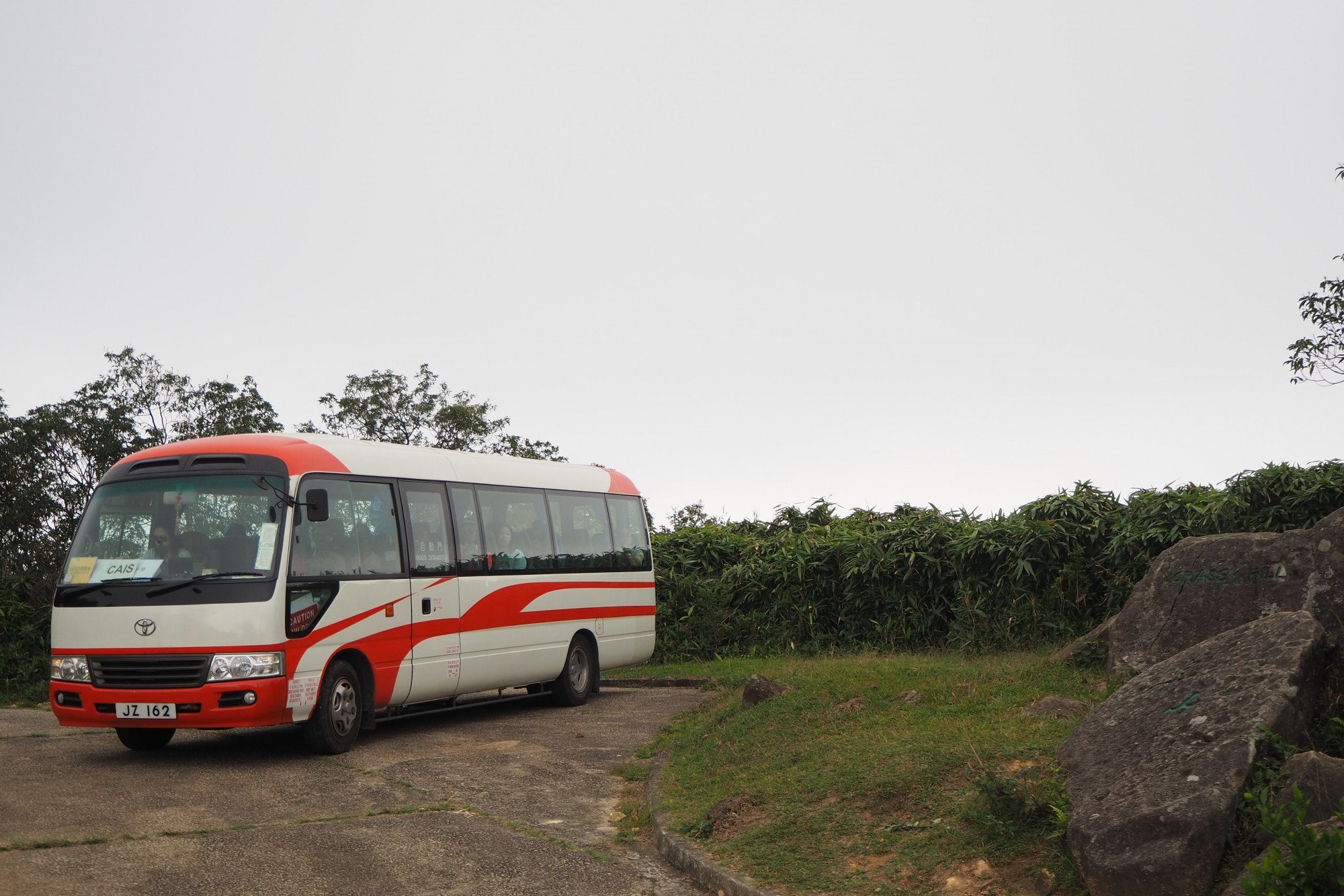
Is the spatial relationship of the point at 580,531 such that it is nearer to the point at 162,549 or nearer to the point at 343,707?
the point at 343,707

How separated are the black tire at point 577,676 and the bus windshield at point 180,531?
5.37 meters

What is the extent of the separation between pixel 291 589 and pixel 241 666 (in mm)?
782

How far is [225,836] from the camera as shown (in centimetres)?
747

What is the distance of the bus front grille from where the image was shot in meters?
10.0

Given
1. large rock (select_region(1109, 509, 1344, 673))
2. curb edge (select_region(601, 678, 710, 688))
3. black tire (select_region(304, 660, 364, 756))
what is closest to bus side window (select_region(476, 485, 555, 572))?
black tire (select_region(304, 660, 364, 756))

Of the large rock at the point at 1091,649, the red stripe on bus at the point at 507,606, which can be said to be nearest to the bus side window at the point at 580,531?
the red stripe on bus at the point at 507,606

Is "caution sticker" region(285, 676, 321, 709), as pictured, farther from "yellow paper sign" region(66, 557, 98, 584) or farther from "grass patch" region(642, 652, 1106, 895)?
"grass patch" region(642, 652, 1106, 895)

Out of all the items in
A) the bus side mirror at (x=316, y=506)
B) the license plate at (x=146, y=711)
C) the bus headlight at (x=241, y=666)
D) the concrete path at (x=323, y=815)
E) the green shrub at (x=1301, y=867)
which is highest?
the bus side mirror at (x=316, y=506)

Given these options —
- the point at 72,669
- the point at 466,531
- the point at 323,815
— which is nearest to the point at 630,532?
the point at 466,531

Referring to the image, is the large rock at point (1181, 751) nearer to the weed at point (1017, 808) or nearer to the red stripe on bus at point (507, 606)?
the weed at point (1017, 808)

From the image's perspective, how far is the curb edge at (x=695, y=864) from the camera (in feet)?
21.1

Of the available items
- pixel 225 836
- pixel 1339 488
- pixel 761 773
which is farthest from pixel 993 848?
pixel 1339 488

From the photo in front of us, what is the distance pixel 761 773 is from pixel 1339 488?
8.67 m

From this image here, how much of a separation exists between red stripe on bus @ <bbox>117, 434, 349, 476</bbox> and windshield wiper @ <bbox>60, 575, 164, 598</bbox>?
1.23 m
